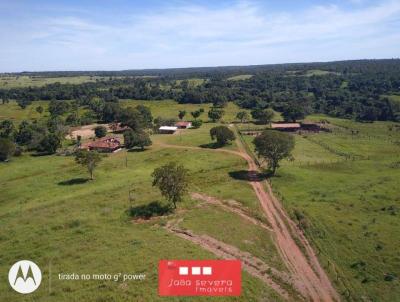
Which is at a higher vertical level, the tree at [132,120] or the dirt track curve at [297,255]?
the tree at [132,120]

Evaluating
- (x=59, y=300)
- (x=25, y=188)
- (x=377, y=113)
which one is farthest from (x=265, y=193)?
(x=377, y=113)

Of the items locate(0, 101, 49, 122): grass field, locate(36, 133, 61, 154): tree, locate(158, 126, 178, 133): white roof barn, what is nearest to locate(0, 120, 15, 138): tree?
locate(36, 133, 61, 154): tree

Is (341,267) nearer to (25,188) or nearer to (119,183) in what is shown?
(119,183)

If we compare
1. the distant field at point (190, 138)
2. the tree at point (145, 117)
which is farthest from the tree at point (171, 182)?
the tree at point (145, 117)

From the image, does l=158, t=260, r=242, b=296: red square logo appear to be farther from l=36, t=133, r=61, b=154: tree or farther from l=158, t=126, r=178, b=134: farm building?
l=158, t=126, r=178, b=134: farm building

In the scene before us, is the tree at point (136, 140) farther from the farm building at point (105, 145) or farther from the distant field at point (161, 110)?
the distant field at point (161, 110)

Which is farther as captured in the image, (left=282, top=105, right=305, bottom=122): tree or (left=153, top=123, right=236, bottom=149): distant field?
(left=282, top=105, right=305, bottom=122): tree
